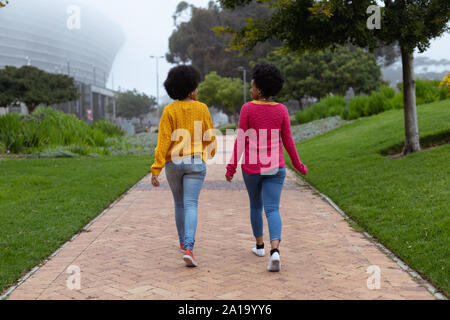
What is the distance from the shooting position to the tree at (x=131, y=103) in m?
90.9

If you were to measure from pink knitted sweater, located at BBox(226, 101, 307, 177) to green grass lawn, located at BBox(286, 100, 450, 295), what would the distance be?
1.58 metres

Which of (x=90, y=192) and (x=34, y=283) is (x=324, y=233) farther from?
(x=90, y=192)

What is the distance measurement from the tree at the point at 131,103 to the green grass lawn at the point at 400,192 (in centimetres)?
7947

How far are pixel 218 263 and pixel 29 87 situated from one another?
1649 inches

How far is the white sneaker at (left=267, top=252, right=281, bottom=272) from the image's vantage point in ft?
→ 14.6

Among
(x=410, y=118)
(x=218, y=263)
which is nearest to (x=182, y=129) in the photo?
(x=218, y=263)

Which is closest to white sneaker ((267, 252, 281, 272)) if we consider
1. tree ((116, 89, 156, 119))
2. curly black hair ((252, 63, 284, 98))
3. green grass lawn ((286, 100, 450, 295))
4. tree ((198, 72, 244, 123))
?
green grass lawn ((286, 100, 450, 295))

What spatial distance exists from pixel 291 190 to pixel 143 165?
5821mm

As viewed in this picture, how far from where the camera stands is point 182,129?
4.55 m

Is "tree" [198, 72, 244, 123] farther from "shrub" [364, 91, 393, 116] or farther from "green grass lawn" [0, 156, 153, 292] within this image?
"green grass lawn" [0, 156, 153, 292]
